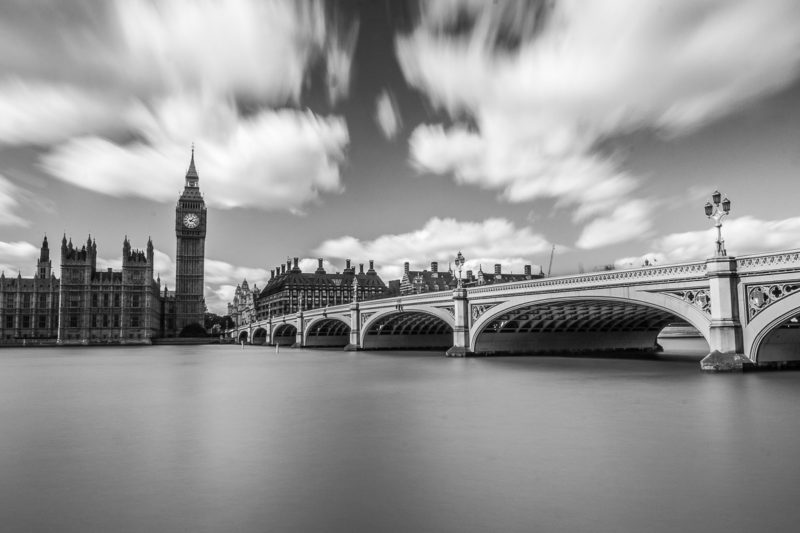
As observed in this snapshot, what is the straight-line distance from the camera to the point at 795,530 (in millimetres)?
7883

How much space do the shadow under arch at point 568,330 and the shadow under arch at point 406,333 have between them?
44.5 ft

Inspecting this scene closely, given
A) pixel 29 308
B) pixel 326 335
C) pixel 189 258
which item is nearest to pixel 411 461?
pixel 326 335

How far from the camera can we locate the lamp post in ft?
90.8

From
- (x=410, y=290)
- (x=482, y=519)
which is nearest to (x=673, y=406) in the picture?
(x=482, y=519)

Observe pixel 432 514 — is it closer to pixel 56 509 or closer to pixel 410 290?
pixel 56 509

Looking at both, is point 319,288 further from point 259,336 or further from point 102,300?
point 102,300

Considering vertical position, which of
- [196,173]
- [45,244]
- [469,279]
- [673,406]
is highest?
[196,173]

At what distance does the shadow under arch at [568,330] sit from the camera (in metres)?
46.6

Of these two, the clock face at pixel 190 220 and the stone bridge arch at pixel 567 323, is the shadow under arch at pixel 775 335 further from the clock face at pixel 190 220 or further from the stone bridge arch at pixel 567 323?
the clock face at pixel 190 220

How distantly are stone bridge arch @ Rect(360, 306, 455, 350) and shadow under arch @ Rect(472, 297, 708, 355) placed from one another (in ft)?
34.7

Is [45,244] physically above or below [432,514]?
above

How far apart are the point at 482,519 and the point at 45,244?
537 feet

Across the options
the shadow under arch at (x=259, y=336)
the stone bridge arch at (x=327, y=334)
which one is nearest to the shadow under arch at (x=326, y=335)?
the stone bridge arch at (x=327, y=334)

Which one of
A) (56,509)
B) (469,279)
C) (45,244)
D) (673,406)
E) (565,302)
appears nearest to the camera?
(56,509)
